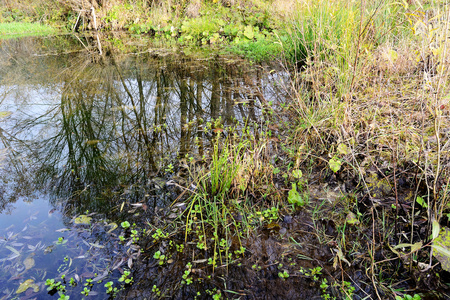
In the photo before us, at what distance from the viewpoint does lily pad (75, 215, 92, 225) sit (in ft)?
7.46

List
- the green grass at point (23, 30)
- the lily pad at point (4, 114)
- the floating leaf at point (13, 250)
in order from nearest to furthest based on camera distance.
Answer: the floating leaf at point (13, 250)
the lily pad at point (4, 114)
the green grass at point (23, 30)

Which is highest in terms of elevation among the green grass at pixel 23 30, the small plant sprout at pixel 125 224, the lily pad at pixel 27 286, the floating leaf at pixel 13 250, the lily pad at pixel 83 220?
the green grass at pixel 23 30

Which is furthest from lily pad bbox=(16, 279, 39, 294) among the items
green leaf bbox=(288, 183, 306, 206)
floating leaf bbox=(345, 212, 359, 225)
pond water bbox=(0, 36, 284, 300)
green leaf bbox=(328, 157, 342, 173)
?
green leaf bbox=(328, 157, 342, 173)

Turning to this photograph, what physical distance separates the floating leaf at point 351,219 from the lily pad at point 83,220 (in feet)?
6.97

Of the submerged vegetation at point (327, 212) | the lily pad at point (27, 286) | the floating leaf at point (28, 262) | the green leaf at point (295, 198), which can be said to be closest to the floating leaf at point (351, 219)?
the submerged vegetation at point (327, 212)

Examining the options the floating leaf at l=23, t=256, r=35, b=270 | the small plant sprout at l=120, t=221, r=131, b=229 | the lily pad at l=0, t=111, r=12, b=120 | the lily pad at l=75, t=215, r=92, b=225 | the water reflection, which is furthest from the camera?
the lily pad at l=0, t=111, r=12, b=120

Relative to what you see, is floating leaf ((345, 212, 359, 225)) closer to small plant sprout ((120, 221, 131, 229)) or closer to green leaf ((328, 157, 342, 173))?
green leaf ((328, 157, 342, 173))

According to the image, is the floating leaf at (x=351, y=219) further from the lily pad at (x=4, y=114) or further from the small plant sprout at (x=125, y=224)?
the lily pad at (x=4, y=114)

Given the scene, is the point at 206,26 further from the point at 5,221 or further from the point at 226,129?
the point at 5,221

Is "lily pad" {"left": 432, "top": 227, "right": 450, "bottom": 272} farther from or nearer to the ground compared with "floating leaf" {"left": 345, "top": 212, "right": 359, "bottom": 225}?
farther from the ground

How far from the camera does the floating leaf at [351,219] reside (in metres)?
2.04

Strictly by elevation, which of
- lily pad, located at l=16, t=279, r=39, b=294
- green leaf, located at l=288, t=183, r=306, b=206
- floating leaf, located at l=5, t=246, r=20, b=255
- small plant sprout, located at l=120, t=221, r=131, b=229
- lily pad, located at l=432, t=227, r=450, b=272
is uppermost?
lily pad, located at l=432, t=227, r=450, b=272

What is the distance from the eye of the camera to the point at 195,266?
185cm

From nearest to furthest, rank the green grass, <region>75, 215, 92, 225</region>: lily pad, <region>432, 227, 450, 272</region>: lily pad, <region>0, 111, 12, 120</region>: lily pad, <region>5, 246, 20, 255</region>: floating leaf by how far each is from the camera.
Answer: <region>432, 227, 450, 272</region>: lily pad < <region>5, 246, 20, 255</region>: floating leaf < <region>75, 215, 92, 225</region>: lily pad < <region>0, 111, 12, 120</region>: lily pad < the green grass
